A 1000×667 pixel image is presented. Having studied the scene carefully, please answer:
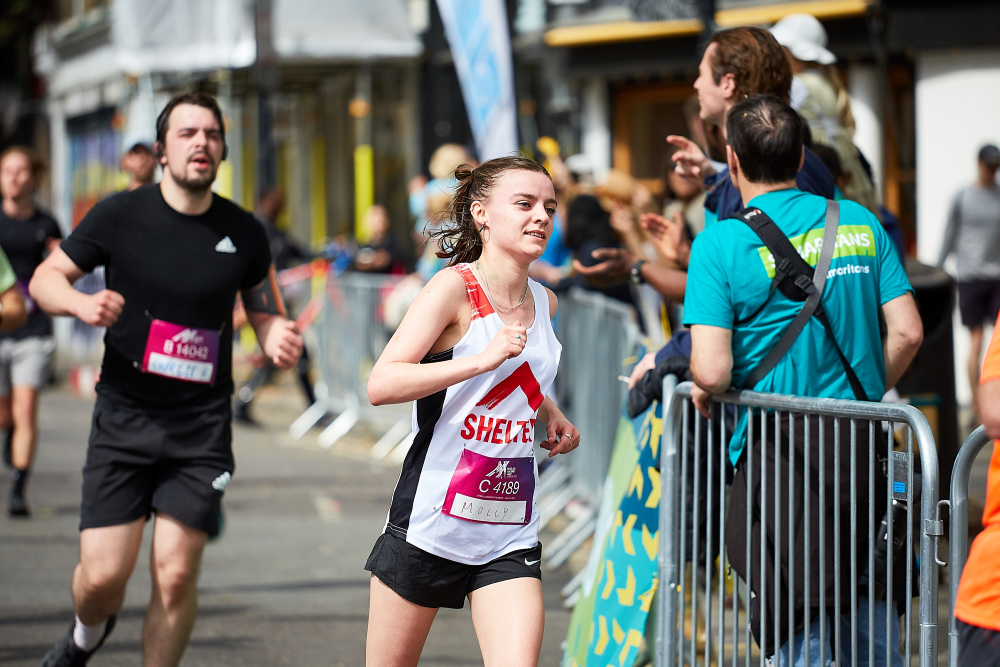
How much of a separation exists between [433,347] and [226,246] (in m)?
1.49

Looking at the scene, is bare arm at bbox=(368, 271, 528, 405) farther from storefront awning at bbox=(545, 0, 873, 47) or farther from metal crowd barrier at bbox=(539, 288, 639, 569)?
storefront awning at bbox=(545, 0, 873, 47)

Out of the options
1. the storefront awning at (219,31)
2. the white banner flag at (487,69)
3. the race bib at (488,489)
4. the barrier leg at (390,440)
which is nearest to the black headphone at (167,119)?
the race bib at (488,489)

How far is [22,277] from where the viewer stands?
9062mm

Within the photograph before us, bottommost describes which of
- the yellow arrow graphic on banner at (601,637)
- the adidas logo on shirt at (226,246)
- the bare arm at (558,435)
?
the yellow arrow graphic on banner at (601,637)

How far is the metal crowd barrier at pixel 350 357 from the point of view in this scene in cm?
1116

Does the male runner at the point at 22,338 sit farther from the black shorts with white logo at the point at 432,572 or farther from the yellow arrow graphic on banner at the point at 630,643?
the black shorts with white logo at the point at 432,572

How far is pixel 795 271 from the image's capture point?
377cm

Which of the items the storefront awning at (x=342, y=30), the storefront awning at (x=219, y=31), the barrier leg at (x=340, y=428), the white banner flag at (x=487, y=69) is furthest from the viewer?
the storefront awning at (x=342, y=30)

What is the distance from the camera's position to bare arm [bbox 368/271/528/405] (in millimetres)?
3318

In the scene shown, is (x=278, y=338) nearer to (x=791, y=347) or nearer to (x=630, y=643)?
(x=630, y=643)

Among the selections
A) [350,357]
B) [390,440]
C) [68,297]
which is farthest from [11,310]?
[350,357]

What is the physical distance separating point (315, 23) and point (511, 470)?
1356cm

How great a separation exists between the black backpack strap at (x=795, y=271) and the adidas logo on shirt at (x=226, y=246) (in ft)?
6.23

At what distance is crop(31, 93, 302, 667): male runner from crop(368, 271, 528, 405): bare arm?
1281 millimetres
